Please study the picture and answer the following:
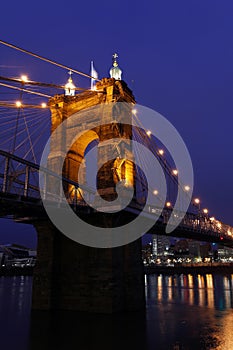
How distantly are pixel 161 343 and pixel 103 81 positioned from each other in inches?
769

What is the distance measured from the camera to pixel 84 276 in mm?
23281

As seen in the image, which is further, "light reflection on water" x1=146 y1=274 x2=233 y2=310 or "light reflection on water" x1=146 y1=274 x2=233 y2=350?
"light reflection on water" x1=146 y1=274 x2=233 y2=310

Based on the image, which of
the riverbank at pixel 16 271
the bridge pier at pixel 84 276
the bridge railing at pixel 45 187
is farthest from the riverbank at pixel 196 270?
the bridge pier at pixel 84 276

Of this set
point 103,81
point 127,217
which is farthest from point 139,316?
point 103,81

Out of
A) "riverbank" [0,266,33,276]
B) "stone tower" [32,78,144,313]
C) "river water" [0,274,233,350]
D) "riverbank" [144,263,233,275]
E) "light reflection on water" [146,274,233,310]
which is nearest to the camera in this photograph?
"river water" [0,274,233,350]

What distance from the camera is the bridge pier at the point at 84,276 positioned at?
72.5 feet

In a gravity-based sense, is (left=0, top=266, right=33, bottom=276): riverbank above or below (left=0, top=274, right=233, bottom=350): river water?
above

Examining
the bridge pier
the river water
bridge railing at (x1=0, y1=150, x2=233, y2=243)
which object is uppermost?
bridge railing at (x1=0, y1=150, x2=233, y2=243)

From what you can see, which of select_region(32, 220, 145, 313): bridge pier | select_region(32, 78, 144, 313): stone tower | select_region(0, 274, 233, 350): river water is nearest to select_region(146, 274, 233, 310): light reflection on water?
select_region(0, 274, 233, 350): river water

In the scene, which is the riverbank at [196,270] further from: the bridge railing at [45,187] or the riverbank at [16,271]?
the bridge railing at [45,187]

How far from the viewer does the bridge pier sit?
22094 millimetres

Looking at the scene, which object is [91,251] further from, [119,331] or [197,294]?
[197,294]

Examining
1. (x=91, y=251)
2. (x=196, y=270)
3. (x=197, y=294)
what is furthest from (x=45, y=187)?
(x=196, y=270)

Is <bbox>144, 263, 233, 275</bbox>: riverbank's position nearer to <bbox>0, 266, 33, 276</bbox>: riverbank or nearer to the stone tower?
<bbox>0, 266, 33, 276</bbox>: riverbank
